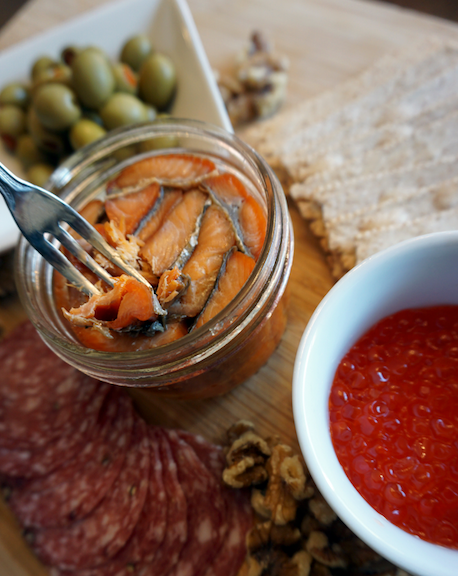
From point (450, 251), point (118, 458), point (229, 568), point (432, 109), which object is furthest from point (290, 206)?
point (229, 568)

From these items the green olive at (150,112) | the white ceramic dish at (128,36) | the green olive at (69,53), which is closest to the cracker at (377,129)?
the white ceramic dish at (128,36)

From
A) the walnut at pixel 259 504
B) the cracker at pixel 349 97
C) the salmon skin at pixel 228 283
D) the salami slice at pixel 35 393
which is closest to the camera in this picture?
the salmon skin at pixel 228 283

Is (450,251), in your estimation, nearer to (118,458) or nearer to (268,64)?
(118,458)

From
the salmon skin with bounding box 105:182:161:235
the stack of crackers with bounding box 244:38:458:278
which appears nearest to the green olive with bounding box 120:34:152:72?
the stack of crackers with bounding box 244:38:458:278

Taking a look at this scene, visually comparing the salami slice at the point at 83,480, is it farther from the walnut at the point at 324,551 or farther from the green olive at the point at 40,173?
the green olive at the point at 40,173

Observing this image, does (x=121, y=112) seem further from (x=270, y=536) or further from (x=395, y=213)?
(x=270, y=536)

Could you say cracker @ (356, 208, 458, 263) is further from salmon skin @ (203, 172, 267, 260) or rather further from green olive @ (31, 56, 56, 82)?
green olive @ (31, 56, 56, 82)

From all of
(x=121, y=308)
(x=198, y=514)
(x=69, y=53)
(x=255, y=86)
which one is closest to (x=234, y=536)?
(x=198, y=514)
